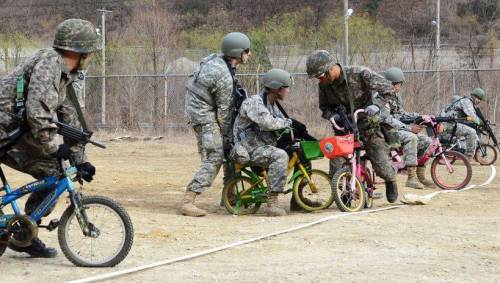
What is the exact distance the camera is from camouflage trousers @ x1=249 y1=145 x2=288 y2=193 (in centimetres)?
1065

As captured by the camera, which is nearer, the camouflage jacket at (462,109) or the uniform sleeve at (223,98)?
the uniform sleeve at (223,98)

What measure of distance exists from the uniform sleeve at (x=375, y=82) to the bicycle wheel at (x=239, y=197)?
1.81m

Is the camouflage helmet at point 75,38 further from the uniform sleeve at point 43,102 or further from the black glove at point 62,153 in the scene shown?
the black glove at point 62,153

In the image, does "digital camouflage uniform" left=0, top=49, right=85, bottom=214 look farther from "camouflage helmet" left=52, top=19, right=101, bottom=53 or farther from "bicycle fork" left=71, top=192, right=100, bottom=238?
"bicycle fork" left=71, top=192, right=100, bottom=238

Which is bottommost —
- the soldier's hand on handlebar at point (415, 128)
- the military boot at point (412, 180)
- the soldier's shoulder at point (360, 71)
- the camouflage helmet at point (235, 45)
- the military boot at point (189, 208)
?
the military boot at point (189, 208)

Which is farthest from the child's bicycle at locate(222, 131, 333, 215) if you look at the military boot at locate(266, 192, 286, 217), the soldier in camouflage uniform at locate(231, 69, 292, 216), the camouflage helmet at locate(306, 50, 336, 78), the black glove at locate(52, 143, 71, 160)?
the black glove at locate(52, 143, 71, 160)

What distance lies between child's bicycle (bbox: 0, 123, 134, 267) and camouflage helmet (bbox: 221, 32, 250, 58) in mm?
3805

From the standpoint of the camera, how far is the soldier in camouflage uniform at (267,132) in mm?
10587

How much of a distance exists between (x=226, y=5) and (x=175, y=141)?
47168mm

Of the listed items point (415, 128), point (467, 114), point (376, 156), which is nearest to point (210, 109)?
point (376, 156)

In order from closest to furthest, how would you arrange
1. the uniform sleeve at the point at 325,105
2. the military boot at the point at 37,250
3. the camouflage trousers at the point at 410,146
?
the military boot at the point at 37,250
the uniform sleeve at the point at 325,105
the camouflage trousers at the point at 410,146

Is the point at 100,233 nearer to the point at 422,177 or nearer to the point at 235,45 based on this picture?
the point at 235,45

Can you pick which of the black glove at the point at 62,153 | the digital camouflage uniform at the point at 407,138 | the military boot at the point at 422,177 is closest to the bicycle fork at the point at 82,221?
the black glove at the point at 62,153

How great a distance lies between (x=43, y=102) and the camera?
7117 millimetres
